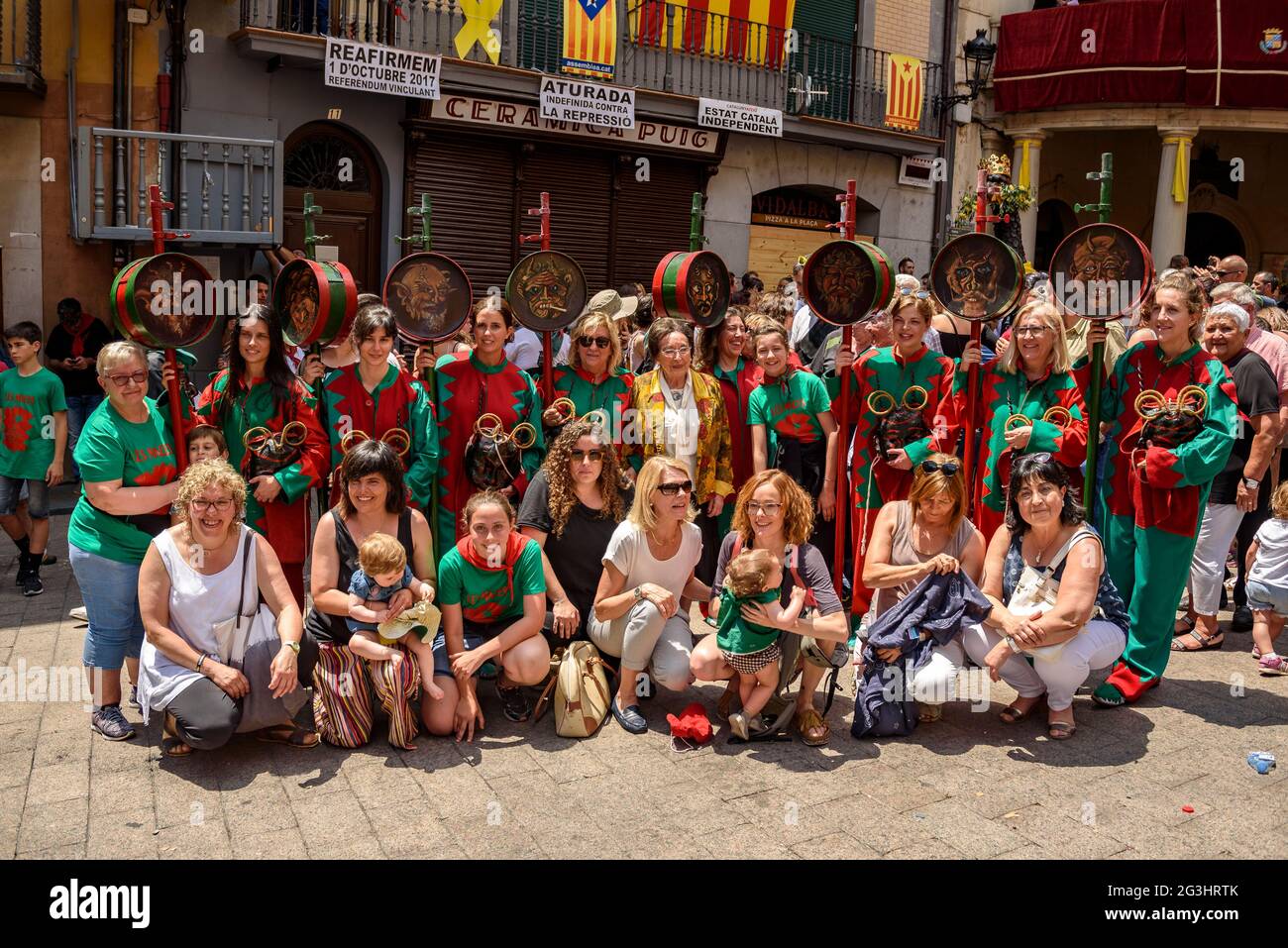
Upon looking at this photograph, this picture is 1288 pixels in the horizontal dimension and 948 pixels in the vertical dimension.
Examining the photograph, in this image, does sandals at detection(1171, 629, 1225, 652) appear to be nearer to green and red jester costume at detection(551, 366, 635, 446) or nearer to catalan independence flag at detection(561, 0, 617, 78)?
green and red jester costume at detection(551, 366, 635, 446)

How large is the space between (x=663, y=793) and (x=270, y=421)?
2471mm

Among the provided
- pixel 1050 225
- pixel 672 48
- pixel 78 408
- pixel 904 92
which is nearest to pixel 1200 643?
pixel 78 408

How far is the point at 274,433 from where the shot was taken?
5.26 metres

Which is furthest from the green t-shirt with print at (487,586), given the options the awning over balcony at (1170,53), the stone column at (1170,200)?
the stone column at (1170,200)

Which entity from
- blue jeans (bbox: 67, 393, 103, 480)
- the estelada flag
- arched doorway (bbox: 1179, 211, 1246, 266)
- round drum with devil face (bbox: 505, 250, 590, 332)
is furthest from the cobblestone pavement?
arched doorway (bbox: 1179, 211, 1246, 266)

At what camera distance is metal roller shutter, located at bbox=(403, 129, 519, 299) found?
13.3 m

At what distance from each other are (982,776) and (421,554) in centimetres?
238

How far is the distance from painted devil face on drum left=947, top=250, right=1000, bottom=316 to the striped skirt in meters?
3.19

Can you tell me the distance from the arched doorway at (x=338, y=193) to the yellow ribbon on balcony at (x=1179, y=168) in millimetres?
11354

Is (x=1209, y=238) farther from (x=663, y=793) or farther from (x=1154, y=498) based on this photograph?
(x=663, y=793)

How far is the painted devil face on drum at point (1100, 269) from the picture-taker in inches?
214

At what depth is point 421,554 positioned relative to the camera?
4.84 metres

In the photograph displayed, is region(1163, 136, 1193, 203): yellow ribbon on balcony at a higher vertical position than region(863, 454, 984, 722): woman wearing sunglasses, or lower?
higher

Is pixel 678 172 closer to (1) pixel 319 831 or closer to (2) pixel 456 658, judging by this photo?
(2) pixel 456 658
